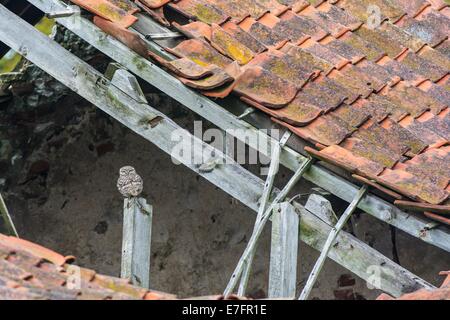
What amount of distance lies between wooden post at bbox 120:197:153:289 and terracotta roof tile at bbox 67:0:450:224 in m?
0.67

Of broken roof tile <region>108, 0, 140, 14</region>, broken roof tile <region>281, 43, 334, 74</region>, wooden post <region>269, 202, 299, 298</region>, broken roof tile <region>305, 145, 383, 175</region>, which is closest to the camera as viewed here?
wooden post <region>269, 202, 299, 298</region>

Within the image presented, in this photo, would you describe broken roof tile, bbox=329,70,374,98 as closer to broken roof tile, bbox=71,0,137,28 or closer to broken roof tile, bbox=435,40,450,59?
broken roof tile, bbox=435,40,450,59

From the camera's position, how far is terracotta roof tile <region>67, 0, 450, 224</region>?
6312mm

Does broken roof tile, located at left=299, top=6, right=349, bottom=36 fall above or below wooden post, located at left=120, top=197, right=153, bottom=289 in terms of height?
above

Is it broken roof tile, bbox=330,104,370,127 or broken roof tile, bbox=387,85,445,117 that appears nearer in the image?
broken roof tile, bbox=330,104,370,127

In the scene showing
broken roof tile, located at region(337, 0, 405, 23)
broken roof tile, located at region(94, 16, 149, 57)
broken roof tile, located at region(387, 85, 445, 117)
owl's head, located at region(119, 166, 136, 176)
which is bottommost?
owl's head, located at region(119, 166, 136, 176)

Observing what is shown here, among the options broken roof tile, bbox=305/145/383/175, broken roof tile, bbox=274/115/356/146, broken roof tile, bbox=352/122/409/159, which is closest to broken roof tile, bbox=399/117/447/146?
broken roof tile, bbox=352/122/409/159

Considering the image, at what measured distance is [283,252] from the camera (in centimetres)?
610

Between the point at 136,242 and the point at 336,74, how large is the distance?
4.78 feet

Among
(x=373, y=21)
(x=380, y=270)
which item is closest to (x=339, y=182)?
(x=380, y=270)

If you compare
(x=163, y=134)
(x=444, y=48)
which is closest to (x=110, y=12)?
(x=163, y=134)
